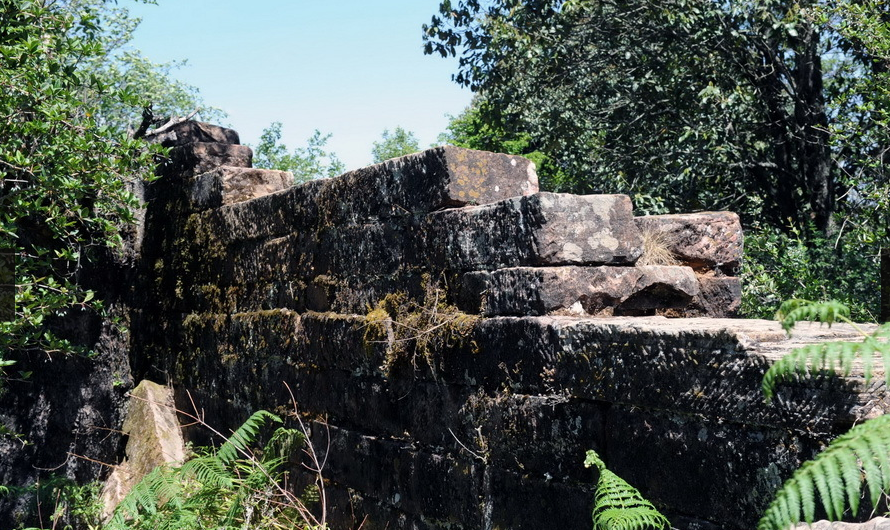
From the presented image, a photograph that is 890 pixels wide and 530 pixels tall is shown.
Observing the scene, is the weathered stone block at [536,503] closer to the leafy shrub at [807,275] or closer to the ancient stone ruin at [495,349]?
the ancient stone ruin at [495,349]

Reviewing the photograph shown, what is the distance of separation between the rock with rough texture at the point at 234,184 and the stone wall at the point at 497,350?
0.08 ft

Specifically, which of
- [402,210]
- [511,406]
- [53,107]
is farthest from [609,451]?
[53,107]

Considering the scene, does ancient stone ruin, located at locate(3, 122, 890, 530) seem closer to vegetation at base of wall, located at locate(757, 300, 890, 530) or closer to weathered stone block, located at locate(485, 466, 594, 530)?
weathered stone block, located at locate(485, 466, 594, 530)

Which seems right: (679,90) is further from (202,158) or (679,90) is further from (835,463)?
(835,463)

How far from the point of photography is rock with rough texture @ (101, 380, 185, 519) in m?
6.36

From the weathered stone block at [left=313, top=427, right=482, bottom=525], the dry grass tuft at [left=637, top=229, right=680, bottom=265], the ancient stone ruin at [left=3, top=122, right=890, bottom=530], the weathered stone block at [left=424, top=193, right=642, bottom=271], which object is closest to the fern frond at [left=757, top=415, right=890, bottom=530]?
the ancient stone ruin at [left=3, top=122, right=890, bottom=530]

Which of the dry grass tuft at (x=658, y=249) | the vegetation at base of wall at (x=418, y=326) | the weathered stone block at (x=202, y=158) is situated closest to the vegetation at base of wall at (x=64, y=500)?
the weathered stone block at (x=202, y=158)

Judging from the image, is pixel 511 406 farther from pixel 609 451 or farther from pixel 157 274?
pixel 157 274

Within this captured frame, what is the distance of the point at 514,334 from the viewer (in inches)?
148

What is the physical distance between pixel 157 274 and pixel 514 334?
4.42 m

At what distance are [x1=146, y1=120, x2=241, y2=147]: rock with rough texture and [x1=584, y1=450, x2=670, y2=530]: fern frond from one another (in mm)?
4955

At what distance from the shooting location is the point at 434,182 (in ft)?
14.4

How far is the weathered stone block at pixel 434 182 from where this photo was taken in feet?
14.1

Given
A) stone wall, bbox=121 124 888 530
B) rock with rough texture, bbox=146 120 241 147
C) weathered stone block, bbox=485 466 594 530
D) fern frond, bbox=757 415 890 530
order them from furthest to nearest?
rock with rough texture, bbox=146 120 241 147, weathered stone block, bbox=485 466 594 530, stone wall, bbox=121 124 888 530, fern frond, bbox=757 415 890 530
